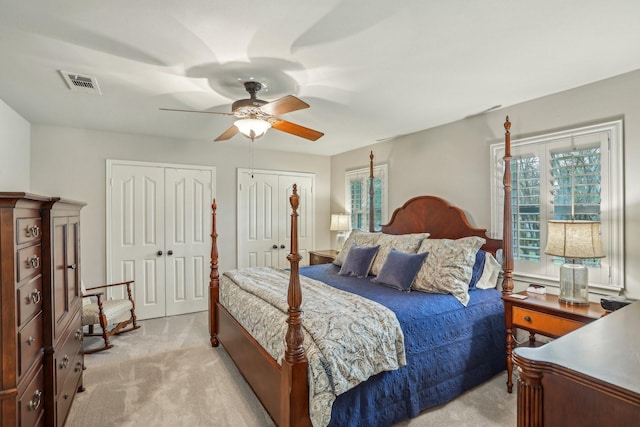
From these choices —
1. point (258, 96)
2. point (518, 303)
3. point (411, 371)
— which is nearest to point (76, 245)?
point (258, 96)

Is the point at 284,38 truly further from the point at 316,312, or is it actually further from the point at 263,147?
the point at 263,147

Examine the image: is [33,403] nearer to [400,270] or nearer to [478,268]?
[400,270]

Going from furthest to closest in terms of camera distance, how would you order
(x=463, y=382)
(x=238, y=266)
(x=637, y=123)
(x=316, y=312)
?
1. (x=238, y=266)
2. (x=463, y=382)
3. (x=637, y=123)
4. (x=316, y=312)

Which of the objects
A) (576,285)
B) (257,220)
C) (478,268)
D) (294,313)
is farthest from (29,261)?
(257,220)

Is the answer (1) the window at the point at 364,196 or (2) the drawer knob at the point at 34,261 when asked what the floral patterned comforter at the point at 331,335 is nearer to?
(2) the drawer knob at the point at 34,261

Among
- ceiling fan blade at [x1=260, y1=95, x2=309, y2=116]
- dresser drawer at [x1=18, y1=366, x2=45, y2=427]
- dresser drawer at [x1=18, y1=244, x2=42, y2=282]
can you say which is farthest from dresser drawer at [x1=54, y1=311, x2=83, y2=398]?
ceiling fan blade at [x1=260, y1=95, x2=309, y2=116]

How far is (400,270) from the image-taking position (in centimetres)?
288

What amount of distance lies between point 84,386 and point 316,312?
84.7 inches

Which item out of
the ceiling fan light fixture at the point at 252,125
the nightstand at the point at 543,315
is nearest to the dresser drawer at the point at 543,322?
the nightstand at the point at 543,315

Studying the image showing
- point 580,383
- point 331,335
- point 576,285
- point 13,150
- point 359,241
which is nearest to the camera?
point 580,383

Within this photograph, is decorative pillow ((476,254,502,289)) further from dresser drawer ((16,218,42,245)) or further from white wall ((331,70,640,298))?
dresser drawer ((16,218,42,245))

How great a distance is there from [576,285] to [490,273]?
0.71 metres

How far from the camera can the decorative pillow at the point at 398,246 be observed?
3.27 m

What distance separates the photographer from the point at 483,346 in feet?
8.67
